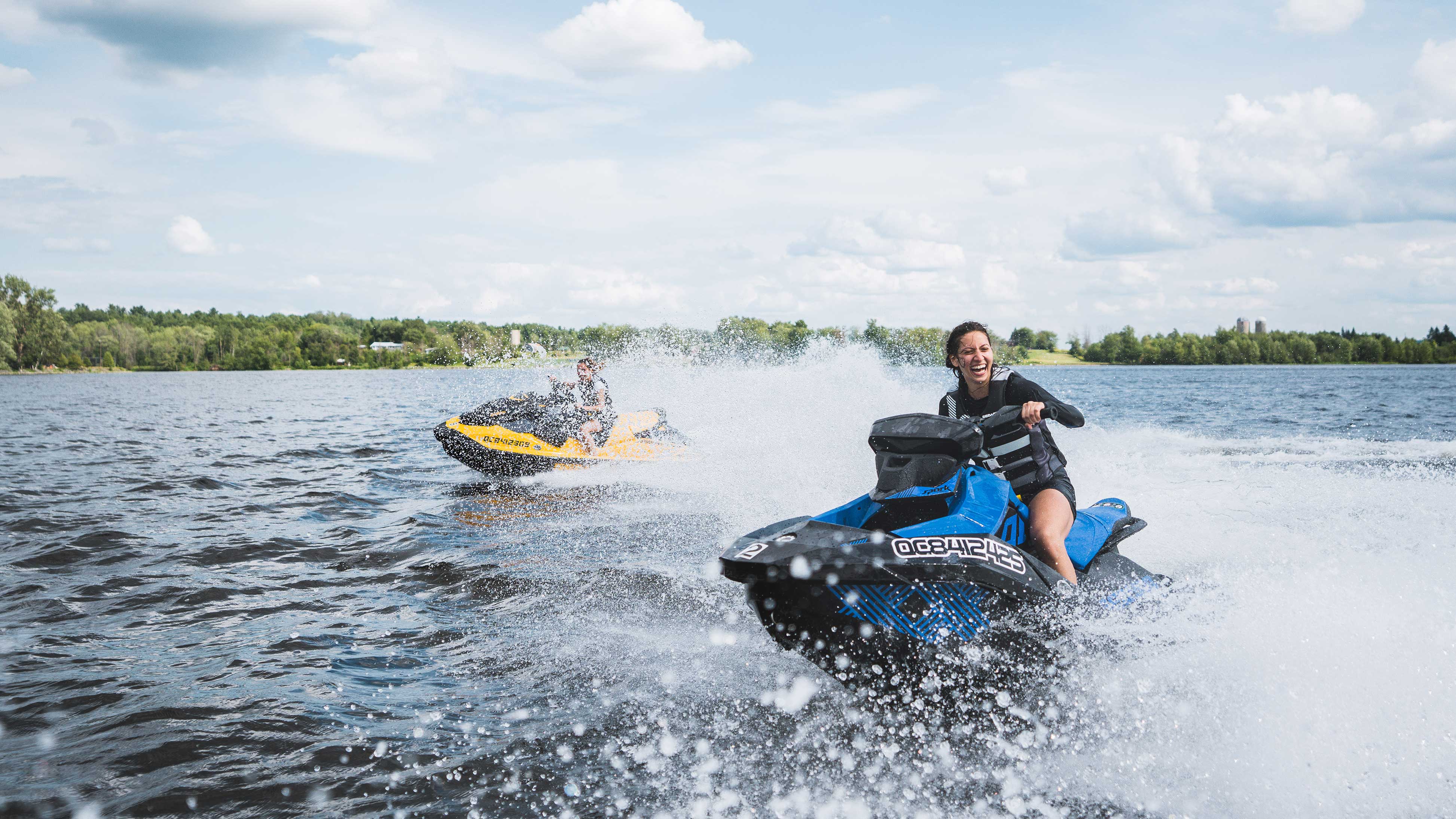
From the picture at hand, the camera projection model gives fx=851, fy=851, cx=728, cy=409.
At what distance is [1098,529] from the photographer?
171 inches

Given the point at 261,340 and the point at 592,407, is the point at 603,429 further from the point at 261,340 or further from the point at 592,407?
the point at 261,340

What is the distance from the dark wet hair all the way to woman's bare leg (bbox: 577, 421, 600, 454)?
358 inches

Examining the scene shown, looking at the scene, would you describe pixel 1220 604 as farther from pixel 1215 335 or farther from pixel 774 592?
pixel 1215 335

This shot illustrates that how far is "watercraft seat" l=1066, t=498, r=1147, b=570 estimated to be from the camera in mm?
4137

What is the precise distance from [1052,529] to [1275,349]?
132m

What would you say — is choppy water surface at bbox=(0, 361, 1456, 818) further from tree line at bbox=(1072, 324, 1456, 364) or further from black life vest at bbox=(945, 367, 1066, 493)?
tree line at bbox=(1072, 324, 1456, 364)

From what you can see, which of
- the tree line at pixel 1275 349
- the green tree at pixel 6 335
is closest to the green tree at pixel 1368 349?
the tree line at pixel 1275 349

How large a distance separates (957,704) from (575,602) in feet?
10.5

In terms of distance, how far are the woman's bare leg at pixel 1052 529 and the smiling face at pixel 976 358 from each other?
2.19 ft

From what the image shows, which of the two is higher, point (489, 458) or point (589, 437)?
point (589, 437)

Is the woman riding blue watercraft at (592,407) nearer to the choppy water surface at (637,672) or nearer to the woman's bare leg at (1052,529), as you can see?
the choppy water surface at (637,672)

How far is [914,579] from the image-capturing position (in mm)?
Result: 3318

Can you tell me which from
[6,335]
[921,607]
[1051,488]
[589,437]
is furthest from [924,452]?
[6,335]

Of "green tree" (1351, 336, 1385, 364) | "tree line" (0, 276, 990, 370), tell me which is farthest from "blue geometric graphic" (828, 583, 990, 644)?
"green tree" (1351, 336, 1385, 364)
